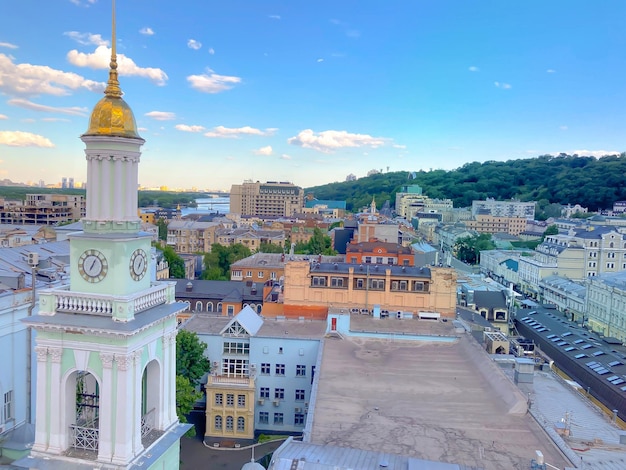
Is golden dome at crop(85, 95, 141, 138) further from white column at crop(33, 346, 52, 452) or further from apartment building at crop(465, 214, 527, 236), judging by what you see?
apartment building at crop(465, 214, 527, 236)

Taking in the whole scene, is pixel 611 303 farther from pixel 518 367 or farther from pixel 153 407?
pixel 153 407

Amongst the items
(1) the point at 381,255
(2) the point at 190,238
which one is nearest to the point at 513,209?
(2) the point at 190,238

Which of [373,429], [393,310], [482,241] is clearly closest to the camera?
[373,429]

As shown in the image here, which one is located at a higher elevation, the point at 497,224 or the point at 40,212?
the point at 497,224

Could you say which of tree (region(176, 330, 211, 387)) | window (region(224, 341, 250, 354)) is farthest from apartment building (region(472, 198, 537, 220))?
tree (region(176, 330, 211, 387))

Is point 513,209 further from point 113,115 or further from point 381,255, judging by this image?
point 113,115

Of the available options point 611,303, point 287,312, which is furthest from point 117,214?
point 611,303
